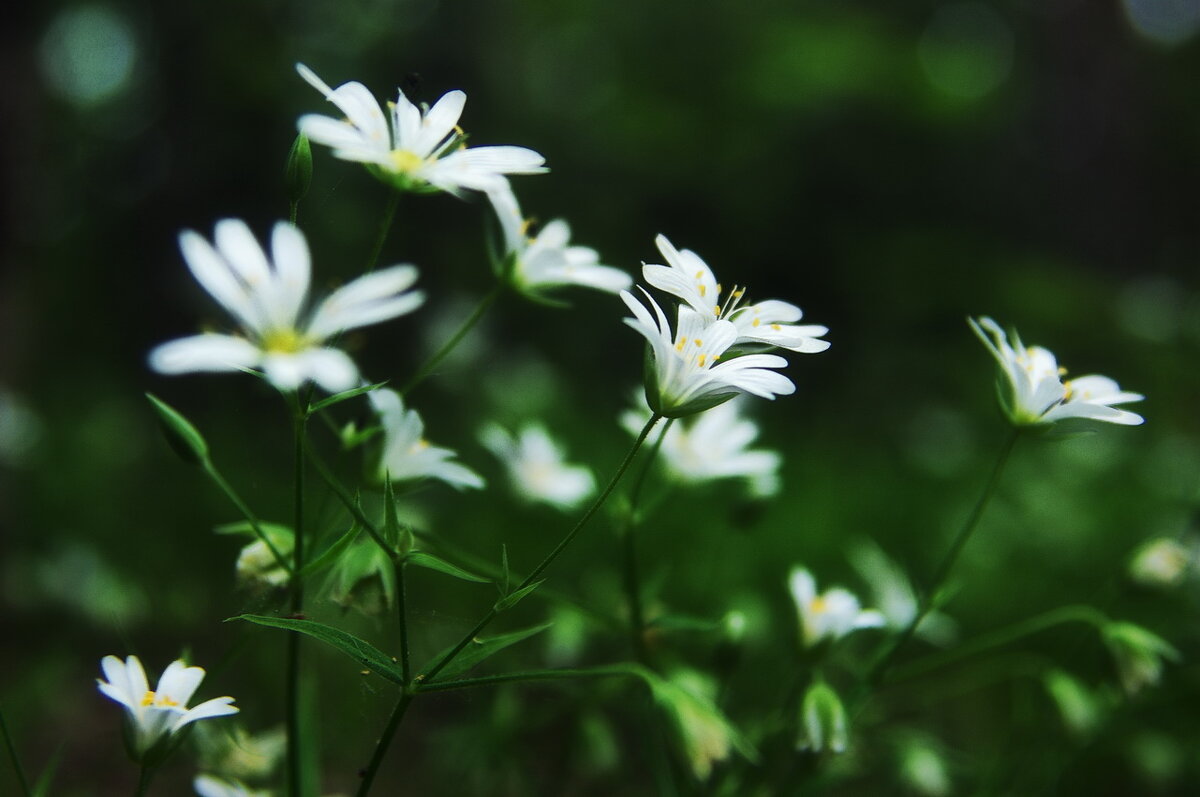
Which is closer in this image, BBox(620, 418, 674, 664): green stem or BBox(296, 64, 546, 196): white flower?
BBox(296, 64, 546, 196): white flower

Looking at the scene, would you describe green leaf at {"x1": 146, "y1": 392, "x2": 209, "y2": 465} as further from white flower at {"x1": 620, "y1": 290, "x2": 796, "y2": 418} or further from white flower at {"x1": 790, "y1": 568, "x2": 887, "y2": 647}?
white flower at {"x1": 790, "y1": 568, "x2": 887, "y2": 647}

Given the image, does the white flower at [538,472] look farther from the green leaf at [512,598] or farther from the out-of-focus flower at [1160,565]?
the out-of-focus flower at [1160,565]

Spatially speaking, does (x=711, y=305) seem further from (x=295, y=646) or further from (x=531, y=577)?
(x=295, y=646)

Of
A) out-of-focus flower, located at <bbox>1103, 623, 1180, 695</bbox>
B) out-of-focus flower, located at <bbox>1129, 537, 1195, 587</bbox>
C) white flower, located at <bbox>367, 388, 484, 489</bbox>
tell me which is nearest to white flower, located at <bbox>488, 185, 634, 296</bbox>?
white flower, located at <bbox>367, 388, 484, 489</bbox>

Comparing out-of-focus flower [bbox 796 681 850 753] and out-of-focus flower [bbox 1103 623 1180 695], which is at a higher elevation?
out-of-focus flower [bbox 796 681 850 753]

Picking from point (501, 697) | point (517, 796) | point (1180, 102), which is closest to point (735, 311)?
point (501, 697)

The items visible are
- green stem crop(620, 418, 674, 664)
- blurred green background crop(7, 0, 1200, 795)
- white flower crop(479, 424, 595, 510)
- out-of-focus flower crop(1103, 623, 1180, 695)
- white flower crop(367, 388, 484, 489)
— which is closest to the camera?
white flower crop(367, 388, 484, 489)

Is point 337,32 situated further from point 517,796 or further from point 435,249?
point 517,796
